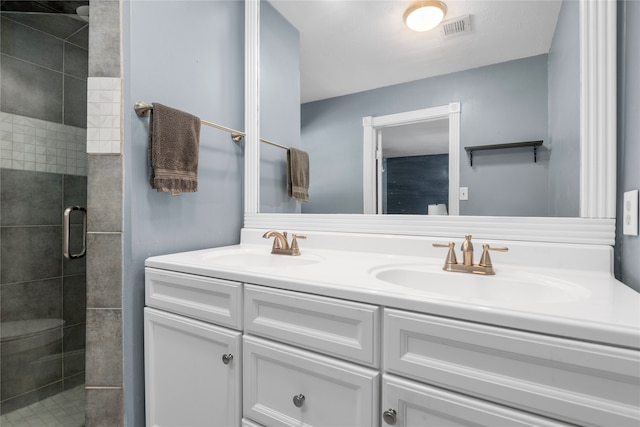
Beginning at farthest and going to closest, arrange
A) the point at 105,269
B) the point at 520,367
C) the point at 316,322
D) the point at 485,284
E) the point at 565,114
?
the point at 105,269 → the point at 565,114 → the point at 485,284 → the point at 316,322 → the point at 520,367

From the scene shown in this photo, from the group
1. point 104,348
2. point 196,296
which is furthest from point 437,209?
point 104,348

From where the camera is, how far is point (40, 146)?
1.65 meters

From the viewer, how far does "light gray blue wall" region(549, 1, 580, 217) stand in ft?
3.36

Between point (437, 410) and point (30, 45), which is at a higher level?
point (30, 45)

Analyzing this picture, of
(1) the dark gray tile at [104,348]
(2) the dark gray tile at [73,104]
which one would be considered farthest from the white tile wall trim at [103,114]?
(2) the dark gray tile at [73,104]

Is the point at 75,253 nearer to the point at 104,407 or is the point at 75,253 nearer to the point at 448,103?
the point at 104,407

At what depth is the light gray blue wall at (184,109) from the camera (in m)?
1.17

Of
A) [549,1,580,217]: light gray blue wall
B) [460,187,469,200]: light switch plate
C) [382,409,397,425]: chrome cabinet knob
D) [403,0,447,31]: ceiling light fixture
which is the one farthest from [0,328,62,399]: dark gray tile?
[549,1,580,217]: light gray blue wall

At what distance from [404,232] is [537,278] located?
1.57 feet

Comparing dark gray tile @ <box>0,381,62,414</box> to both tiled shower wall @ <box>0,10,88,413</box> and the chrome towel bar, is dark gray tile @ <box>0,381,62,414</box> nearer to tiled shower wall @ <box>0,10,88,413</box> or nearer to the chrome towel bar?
tiled shower wall @ <box>0,10,88,413</box>

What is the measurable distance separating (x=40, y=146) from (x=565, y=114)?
2368 millimetres

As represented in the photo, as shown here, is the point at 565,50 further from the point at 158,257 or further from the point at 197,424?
the point at 197,424

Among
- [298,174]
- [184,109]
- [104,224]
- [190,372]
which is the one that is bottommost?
[190,372]

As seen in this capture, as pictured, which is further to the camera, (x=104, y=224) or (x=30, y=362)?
(x=30, y=362)
